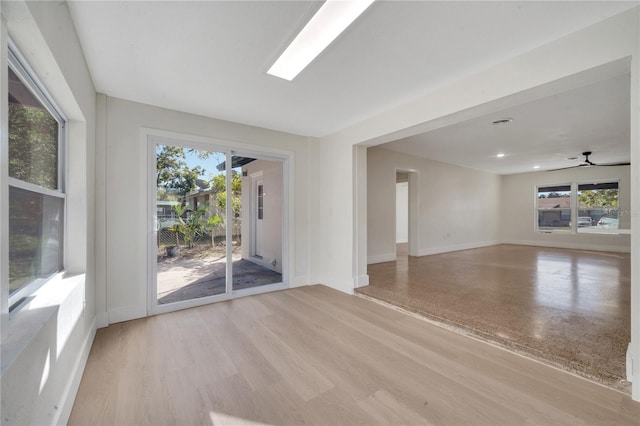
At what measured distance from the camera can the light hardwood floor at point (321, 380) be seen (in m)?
1.53

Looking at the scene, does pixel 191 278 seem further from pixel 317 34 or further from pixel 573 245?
pixel 573 245

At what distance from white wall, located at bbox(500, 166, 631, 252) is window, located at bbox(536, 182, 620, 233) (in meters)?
0.16

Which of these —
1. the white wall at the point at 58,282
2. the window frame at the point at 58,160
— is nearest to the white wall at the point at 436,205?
the white wall at the point at 58,282

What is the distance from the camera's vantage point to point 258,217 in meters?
5.65

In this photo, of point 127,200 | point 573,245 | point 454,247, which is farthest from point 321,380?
point 573,245

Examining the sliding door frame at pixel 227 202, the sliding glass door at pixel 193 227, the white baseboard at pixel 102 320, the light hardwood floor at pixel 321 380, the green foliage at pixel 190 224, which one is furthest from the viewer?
the green foliage at pixel 190 224

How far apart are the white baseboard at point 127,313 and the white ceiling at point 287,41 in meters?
2.34

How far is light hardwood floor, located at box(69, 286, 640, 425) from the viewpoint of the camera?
153cm

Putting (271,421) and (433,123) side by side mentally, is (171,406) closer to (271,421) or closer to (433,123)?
(271,421)

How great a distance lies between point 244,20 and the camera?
1.74 meters

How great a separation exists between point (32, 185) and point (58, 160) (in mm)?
685

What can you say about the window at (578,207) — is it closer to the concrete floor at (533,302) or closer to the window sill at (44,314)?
the concrete floor at (533,302)

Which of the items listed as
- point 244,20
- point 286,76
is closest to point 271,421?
point 244,20

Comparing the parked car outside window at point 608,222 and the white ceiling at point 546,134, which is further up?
the white ceiling at point 546,134
